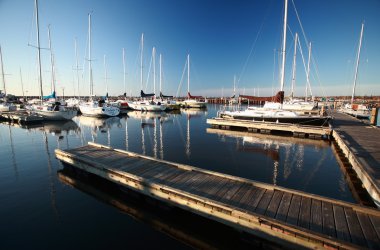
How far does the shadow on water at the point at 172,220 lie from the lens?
538cm

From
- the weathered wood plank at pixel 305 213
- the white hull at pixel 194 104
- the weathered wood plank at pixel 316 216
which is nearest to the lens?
the weathered wood plank at pixel 316 216

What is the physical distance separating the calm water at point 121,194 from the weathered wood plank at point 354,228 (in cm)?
252

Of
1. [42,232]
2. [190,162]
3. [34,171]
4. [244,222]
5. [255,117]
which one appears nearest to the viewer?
[244,222]

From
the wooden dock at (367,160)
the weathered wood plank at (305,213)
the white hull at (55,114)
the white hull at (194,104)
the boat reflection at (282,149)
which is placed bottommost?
the boat reflection at (282,149)

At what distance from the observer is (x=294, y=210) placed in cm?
538

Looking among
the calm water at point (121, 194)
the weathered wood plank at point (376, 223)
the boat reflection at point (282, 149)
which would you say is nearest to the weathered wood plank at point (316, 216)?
the weathered wood plank at point (376, 223)

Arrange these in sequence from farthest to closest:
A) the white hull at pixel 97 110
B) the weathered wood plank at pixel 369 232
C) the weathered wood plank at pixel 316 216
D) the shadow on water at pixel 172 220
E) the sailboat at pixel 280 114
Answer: the white hull at pixel 97 110 → the sailboat at pixel 280 114 → the shadow on water at pixel 172 220 → the weathered wood plank at pixel 316 216 → the weathered wood plank at pixel 369 232

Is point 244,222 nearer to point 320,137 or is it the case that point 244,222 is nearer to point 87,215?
point 87,215

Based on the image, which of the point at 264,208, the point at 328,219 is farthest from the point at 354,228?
the point at 264,208

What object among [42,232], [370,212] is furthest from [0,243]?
[370,212]

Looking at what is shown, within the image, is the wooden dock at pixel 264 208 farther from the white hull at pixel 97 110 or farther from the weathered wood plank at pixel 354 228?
the white hull at pixel 97 110

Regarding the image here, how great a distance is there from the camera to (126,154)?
413 inches

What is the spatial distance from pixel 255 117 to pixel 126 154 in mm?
16506

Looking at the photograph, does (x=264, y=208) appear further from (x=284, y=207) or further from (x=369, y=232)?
(x=369, y=232)
